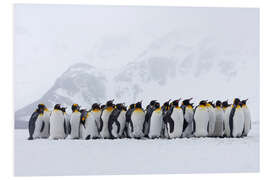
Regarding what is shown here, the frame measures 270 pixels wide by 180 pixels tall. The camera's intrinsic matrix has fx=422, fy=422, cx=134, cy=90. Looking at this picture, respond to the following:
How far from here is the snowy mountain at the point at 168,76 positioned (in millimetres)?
10203

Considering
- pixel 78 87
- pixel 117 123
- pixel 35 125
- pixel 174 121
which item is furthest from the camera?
pixel 78 87

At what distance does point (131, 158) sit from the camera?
20.7 ft

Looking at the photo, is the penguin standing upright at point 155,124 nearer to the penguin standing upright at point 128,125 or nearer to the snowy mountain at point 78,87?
the penguin standing upright at point 128,125

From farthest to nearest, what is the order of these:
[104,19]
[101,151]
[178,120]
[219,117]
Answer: [104,19], [219,117], [178,120], [101,151]

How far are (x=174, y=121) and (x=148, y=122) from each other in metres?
0.51

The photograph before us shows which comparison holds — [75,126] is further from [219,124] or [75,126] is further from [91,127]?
[219,124]

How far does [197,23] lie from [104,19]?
2.29m

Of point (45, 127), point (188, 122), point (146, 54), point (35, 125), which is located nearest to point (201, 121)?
point (188, 122)

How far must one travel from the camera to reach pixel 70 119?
7.59 meters

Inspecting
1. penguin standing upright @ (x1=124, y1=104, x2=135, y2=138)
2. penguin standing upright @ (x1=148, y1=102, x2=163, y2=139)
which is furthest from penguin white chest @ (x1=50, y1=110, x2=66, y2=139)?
penguin standing upright @ (x1=148, y1=102, x2=163, y2=139)

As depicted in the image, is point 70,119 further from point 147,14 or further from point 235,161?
point 147,14

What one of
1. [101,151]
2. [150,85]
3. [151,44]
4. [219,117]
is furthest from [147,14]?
[101,151]

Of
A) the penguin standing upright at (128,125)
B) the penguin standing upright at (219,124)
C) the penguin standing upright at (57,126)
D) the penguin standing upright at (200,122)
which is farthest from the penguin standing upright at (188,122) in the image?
the penguin standing upright at (57,126)

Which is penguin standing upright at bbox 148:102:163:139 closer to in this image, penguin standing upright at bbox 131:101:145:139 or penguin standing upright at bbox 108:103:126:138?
penguin standing upright at bbox 131:101:145:139
